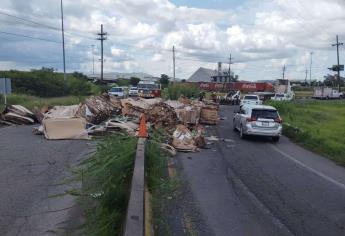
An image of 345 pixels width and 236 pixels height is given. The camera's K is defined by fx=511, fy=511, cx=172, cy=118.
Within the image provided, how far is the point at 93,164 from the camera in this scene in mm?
8805

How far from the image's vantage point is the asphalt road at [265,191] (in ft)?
26.2

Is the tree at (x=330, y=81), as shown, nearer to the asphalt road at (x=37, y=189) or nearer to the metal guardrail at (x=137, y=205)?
the asphalt road at (x=37, y=189)

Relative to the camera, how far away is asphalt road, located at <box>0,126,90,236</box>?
23.4ft

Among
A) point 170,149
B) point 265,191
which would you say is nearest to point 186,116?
point 170,149

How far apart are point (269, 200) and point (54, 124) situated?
1207 centimetres

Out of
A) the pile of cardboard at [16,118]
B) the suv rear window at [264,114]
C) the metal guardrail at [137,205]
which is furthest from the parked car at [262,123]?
the metal guardrail at [137,205]

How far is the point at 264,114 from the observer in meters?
23.5

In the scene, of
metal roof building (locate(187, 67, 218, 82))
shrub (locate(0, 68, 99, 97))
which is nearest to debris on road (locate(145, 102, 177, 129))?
shrub (locate(0, 68, 99, 97))

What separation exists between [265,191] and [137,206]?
5836 millimetres

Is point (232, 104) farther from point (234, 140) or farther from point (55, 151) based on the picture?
point (55, 151)

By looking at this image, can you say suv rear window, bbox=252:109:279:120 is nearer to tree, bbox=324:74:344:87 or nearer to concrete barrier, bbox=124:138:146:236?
concrete barrier, bbox=124:138:146:236

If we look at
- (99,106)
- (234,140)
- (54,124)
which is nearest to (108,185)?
(54,124)

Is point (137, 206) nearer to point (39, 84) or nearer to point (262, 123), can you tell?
point (262, 123)

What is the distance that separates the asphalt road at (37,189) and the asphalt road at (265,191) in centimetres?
216
